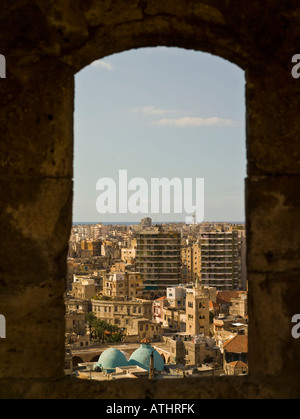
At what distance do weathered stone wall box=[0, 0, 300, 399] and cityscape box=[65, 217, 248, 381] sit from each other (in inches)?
244

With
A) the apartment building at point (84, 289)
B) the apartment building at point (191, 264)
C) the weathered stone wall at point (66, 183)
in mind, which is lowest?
the apartment building at point (84, 289)

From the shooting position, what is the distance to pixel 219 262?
54.4m

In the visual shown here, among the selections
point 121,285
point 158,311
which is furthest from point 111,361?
point 121,285

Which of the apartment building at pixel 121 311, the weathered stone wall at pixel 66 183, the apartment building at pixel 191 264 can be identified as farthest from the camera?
the apartment building at pixel 191 264

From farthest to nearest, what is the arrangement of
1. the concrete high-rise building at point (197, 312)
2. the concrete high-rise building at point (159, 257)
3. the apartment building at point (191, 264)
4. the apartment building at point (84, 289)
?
the apartment building at point (191, 264) < the concrete high-rise building at point (159, 257) < the apartment building at point (84, 289) < the concrete high-rise building at point (197, 312)

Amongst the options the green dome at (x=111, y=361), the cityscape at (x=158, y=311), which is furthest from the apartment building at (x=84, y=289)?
the green dome at (x=111, y=361)

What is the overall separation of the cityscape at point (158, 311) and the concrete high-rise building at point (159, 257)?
→ 10 centimetres

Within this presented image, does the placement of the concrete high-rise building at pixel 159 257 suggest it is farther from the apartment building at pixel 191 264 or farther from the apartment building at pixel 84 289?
the apartment building at pixel 84 289

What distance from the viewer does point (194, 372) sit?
68.7 feet

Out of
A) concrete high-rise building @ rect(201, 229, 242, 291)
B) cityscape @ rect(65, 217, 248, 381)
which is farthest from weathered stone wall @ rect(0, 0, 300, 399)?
concrete high-rise building @ rect(201, 229, 242, 291)

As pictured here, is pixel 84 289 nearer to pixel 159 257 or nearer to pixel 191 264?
pixel 159 257

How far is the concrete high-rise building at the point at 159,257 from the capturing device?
173ft

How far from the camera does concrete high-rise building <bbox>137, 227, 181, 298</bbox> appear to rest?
52.8 m

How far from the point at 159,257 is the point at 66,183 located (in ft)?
167
